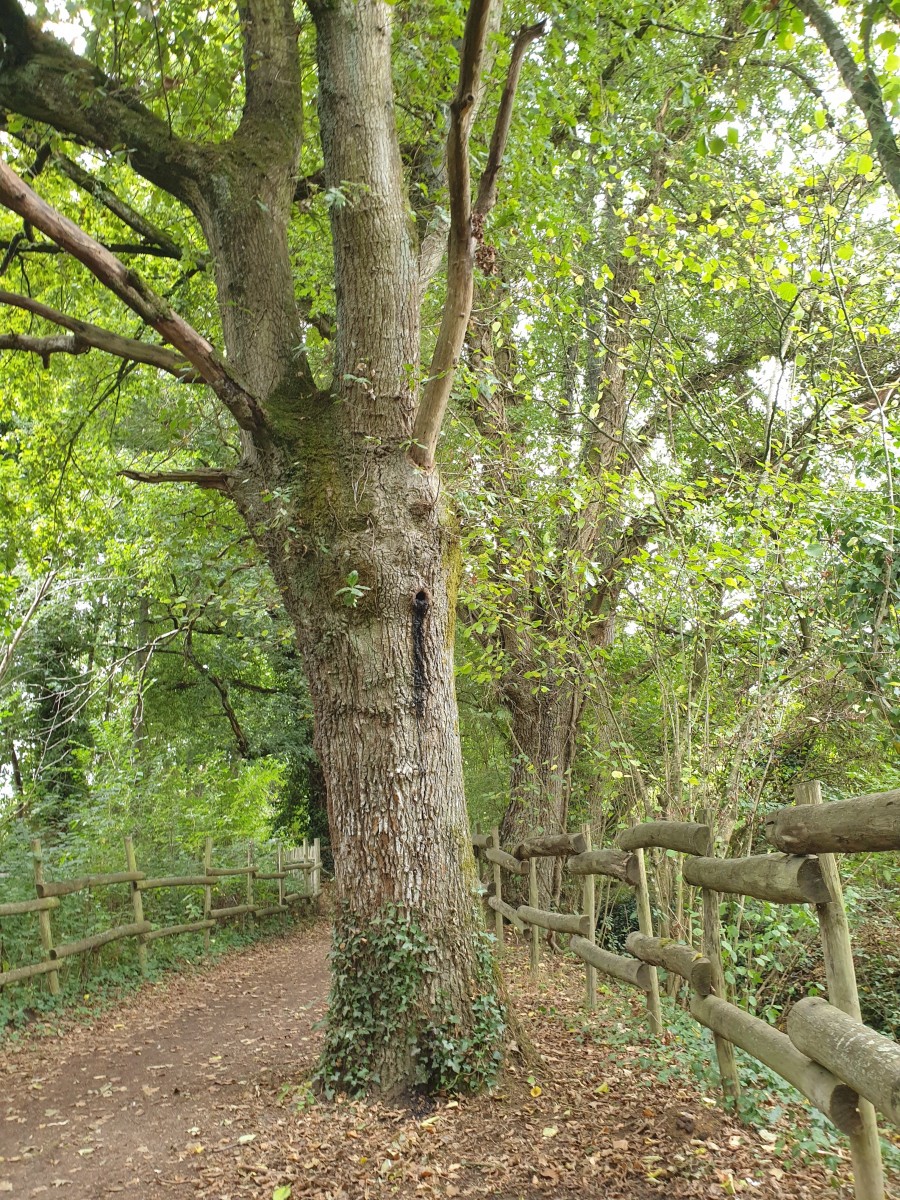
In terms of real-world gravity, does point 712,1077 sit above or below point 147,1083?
above

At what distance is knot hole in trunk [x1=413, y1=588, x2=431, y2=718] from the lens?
4.96 meters

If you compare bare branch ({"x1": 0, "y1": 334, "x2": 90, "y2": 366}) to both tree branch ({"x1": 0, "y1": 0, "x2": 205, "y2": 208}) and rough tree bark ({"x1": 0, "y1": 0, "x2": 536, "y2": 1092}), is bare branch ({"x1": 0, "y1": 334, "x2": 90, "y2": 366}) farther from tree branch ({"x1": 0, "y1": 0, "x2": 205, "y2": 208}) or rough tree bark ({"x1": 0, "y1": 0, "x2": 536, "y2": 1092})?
tree branch ({"x1": 0, "y1": 0, "x2": 205, "y2": 208})

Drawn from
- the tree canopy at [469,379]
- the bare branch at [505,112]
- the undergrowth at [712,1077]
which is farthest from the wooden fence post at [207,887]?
the bare branch at [505,112]

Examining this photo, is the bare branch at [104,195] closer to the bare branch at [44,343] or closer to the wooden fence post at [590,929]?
the bare branch at [44,343]

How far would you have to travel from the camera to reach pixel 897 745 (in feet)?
21.4

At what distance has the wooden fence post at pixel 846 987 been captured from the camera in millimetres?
2715

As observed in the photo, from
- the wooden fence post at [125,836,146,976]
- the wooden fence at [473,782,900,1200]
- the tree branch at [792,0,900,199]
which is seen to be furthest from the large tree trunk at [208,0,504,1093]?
the wooden fence post at [125,836,146,976]

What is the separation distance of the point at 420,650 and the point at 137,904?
6.51 metres

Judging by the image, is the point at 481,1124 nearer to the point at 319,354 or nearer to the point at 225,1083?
the point at 225,1083

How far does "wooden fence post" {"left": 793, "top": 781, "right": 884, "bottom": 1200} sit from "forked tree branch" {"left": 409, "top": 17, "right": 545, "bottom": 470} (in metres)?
3.32

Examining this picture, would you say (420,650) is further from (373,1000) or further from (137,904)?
(137,904)

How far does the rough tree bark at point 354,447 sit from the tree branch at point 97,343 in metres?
0.03

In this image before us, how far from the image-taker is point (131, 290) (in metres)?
4.71

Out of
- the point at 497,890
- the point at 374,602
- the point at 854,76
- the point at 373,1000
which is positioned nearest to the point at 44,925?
the point at 497,890
